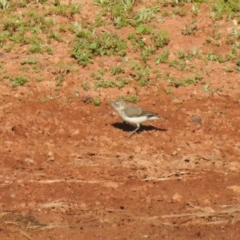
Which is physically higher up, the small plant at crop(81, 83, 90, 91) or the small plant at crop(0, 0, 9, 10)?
the small plant at crop(0, 0, 9, 10)

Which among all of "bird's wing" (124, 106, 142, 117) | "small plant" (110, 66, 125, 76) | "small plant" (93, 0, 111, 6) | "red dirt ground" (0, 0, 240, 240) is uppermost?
"small plant" (93, 0, 111, 6)

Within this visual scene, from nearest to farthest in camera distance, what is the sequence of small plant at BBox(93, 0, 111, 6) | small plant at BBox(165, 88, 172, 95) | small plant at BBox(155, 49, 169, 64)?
small plant at BBox(165, 88, 172, 95)
small plant at BBox(155, 49, 169, 64)
small plant at BBox(93, 0, 111, 6)

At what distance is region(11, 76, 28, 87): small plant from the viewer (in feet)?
53.9

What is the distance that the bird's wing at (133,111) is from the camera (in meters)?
14.9

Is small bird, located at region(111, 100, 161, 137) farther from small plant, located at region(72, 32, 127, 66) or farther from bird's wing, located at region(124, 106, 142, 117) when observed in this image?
small plant, located at region(72, 32, 127, 66)

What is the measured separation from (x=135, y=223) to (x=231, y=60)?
7503mm

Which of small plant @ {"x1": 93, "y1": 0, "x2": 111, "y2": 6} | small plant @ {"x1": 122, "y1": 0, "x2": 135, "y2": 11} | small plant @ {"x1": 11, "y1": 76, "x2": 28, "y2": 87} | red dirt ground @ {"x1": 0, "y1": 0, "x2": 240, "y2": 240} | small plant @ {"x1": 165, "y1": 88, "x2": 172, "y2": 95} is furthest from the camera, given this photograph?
small plant @ {"x1": 93, "y1": 0, "x2": 111, "y2": 6}

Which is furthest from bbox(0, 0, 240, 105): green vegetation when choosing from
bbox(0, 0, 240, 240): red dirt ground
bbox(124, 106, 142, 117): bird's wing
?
bbox(124, 106, 142, 117): bird's wing

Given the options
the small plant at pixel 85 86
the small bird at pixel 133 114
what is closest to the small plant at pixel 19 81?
the small plant at pixel 85 86

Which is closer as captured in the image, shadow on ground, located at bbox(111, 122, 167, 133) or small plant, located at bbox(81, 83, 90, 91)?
shadow on ground, located at bbox(111, 122, 167, 133)

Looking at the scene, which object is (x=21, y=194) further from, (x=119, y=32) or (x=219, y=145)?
(x=119, y=32)

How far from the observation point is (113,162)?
45.8 ft

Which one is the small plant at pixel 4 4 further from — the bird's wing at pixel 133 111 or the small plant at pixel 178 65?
the bird's wing at pixel 133 111

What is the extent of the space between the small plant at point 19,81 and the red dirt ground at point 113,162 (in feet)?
0.40
